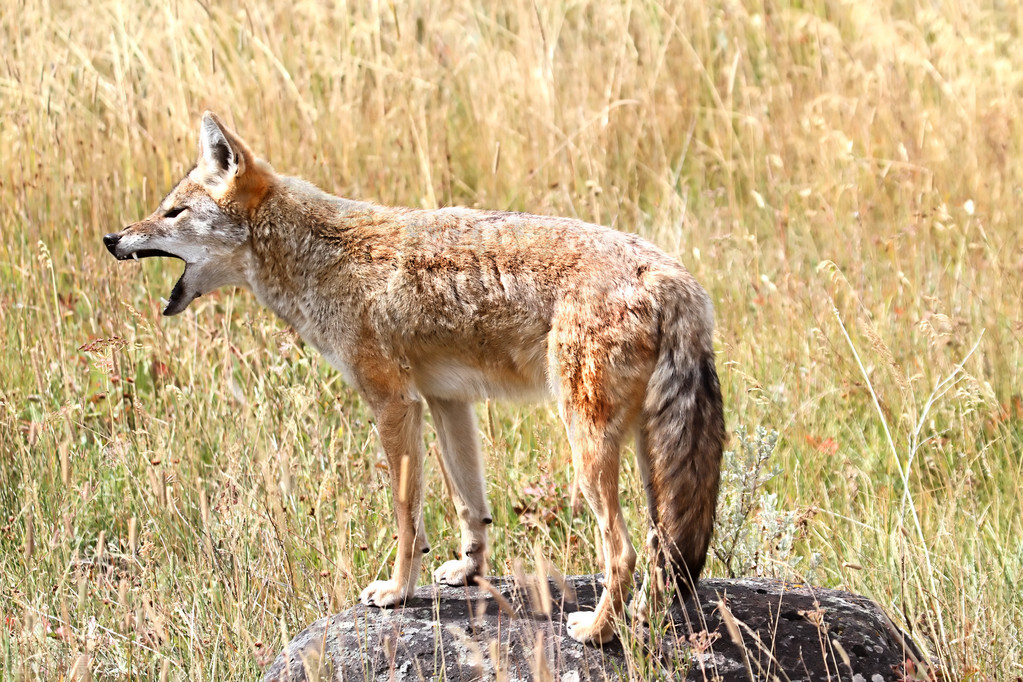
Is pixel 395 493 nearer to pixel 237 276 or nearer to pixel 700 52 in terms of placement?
pixel 237 276

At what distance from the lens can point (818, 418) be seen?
5535 mm

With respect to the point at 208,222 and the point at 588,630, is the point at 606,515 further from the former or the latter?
the point at 208,222

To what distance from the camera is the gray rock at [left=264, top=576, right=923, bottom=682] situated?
3588 mm

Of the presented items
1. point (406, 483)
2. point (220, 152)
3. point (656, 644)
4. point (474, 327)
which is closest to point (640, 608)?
point (656, 644)

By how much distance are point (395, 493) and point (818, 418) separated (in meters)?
2.28

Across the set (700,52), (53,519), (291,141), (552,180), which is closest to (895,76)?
(700,52)

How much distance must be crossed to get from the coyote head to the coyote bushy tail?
195 centimetres

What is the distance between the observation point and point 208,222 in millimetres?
4699

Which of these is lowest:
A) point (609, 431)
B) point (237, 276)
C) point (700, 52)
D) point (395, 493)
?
point (395, 493)

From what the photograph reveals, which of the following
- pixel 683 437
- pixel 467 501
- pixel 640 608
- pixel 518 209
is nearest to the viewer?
pixel 640 608

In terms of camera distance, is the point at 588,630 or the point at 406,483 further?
the point at 406,483

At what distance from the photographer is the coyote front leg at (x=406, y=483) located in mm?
4188

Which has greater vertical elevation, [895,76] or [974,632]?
[895,76]

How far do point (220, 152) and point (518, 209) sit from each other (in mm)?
3068
